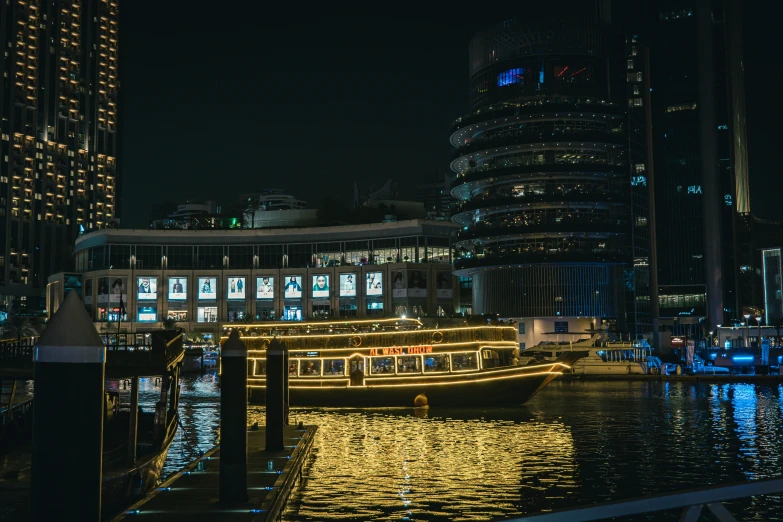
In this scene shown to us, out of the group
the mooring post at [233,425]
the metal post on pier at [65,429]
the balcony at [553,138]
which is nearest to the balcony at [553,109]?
the balcony at [553,138]

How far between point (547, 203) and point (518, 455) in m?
82.9

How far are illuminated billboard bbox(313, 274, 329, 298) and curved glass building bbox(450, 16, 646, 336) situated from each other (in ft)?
109

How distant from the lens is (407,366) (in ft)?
200

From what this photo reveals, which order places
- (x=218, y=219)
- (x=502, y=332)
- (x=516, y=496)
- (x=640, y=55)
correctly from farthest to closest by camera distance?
(x=218, y=219), (x=640, y=55), (x=502, y=332), (x=516, y=496)

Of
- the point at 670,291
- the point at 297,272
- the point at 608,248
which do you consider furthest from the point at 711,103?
the point at 297,272

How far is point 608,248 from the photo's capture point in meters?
121

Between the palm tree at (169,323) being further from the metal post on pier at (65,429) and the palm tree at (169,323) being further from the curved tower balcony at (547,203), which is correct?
the metal post on pier at (65,429)

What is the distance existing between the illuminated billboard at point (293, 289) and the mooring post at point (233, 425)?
131 meters

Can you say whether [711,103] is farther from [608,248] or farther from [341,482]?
[341,482]

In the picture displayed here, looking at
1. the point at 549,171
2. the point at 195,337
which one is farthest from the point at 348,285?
the point at 549,171

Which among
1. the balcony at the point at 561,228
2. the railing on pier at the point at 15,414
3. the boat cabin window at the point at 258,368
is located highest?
the balcony at the point at 561,228

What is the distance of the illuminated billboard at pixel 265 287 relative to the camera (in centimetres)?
15675

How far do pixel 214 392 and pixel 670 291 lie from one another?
325ft

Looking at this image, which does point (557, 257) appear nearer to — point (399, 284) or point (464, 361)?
point (399, 284)
